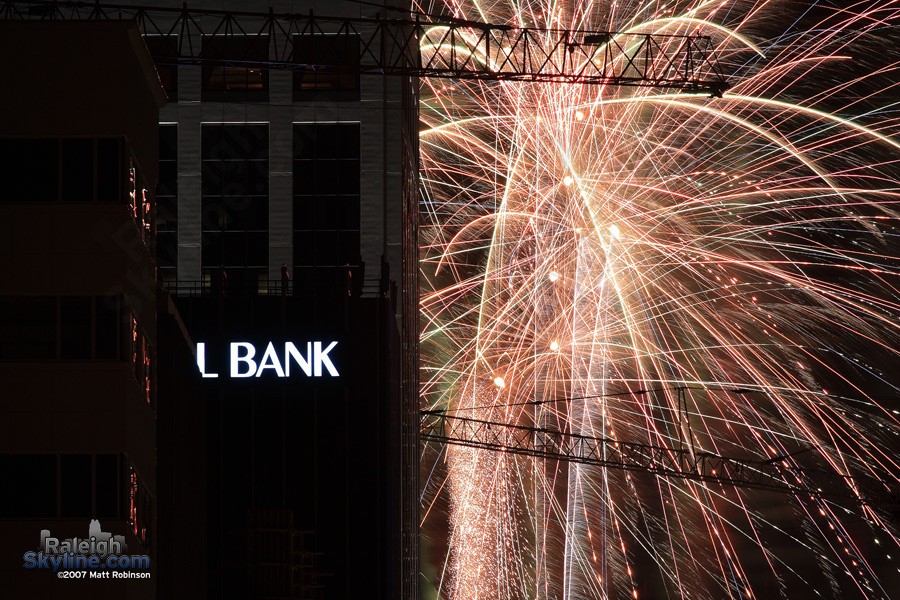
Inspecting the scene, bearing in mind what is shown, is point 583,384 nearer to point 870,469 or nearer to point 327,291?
point 327,291

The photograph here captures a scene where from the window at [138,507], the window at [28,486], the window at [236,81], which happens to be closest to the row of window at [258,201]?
the window at [236,81]

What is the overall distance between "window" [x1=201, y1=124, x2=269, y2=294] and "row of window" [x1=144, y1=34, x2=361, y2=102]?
7.44ft

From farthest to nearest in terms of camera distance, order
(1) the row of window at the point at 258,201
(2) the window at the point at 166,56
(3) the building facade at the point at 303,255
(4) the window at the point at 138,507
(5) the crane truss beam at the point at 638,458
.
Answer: (5) the crane truss beam at the point at 638,458 → (1) the row of window at the point at 258,201 → (2) the window at the point at 166,56 → (3) the building facade at the point at 303,255 → (4) the window at the point at 138,507

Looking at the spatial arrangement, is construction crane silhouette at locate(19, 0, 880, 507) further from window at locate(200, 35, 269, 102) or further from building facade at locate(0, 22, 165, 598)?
building facade at locate(0, 22, 165, 598)

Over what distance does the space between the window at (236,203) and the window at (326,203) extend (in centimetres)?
208

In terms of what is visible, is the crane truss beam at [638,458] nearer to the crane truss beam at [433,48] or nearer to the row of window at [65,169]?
the crane truss beam at [433,48]

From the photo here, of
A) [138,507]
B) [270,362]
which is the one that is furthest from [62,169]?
[270,362]

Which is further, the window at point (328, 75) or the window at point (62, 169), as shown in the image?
the window at point (328, 75)

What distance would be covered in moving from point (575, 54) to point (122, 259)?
53.1m

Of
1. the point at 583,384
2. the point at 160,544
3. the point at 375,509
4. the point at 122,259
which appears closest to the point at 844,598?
the point at 583,384

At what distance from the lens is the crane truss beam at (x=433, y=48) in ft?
254

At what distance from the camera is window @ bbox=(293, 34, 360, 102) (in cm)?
8746

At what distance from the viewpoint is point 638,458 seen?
111750 millimetres

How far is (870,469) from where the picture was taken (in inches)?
3880
